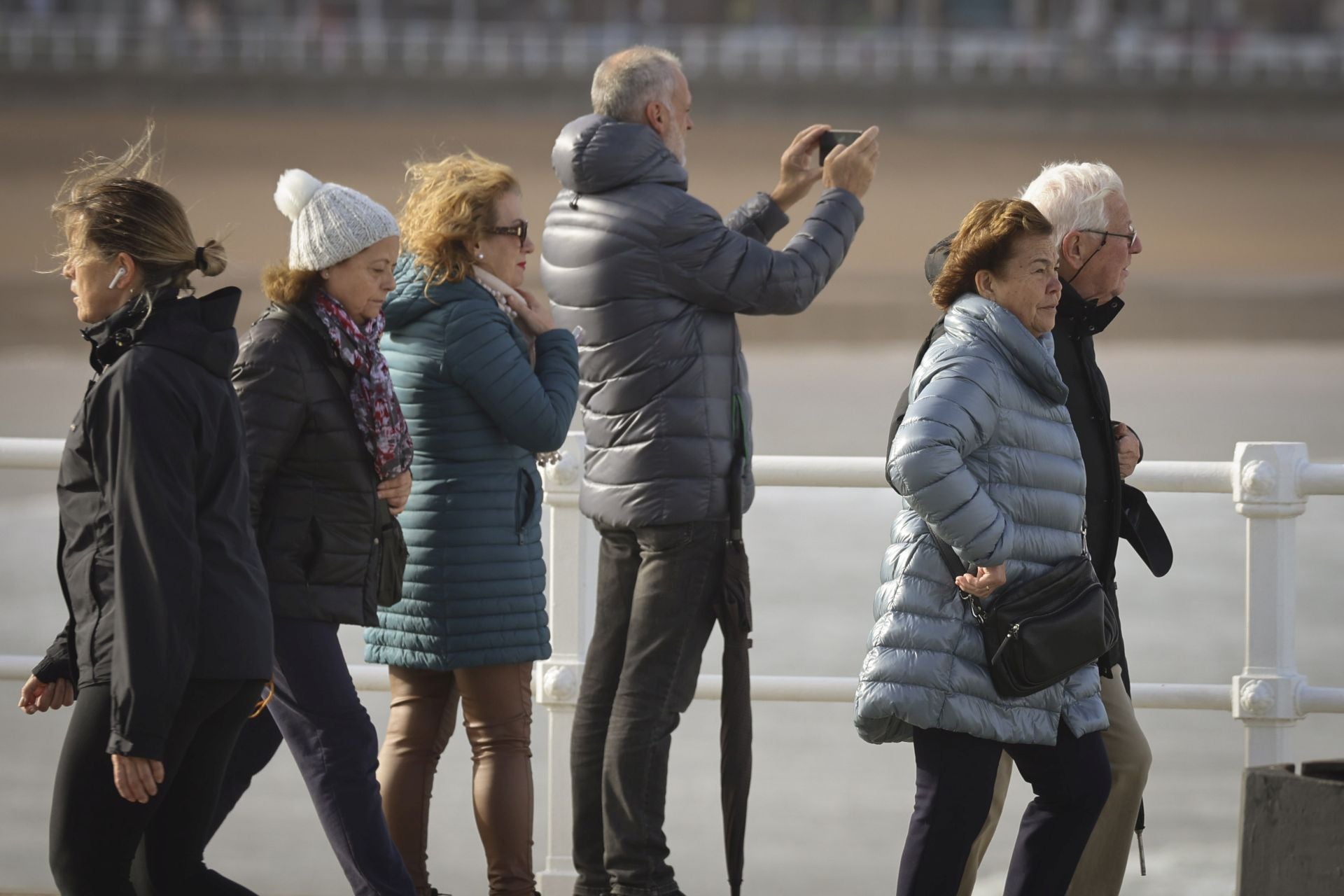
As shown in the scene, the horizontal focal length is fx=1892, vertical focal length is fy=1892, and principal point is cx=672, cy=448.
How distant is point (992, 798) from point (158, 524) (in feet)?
4.03

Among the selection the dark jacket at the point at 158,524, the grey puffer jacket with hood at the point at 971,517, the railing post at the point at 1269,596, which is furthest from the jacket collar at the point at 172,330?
the railing post at the point at 1269,596

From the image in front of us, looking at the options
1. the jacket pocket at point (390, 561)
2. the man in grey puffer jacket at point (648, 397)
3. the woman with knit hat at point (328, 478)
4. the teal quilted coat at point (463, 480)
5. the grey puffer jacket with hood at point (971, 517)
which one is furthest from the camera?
the man in grey puffer jacket at point (648, 397)

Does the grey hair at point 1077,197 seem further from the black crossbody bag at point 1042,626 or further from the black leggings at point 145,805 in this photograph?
the black leggings at point 145,805

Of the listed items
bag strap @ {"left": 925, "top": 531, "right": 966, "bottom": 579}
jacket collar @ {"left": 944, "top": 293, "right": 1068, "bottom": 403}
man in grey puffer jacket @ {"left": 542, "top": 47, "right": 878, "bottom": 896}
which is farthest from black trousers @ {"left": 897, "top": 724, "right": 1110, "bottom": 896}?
man in grey puffer jacket @ {"left": 542, "top": 47, "right": 878, "bottom": 896}

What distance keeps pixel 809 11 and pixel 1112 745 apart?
45.7 metres

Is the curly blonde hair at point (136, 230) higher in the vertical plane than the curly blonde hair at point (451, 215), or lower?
higher

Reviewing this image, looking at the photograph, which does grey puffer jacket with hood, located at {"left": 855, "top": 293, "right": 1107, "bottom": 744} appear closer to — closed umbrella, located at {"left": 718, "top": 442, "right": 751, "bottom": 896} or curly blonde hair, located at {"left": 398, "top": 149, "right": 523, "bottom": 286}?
closed umbrella, located at {"left": 718, "top": 442, "right": 751, "bottom": 896}

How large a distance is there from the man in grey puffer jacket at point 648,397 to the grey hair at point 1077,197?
0.39 metres

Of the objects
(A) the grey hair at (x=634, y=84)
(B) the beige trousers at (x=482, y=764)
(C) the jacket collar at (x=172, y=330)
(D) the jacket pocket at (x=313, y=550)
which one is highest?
(A) the grey hair at (x=634, y=84)

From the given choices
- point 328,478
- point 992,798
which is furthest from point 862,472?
point 328,478

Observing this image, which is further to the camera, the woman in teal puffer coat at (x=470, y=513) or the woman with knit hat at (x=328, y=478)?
the woman in teal puffer coat at (x=470, y=513)

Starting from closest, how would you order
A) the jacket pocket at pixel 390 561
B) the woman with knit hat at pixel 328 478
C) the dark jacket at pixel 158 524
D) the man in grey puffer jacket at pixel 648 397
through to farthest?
1. the dark jacket at pixel 158 524
2. the woman with knit hat at pixel 328 478
3. the jacket pocket at pixel 390 561
4. the man in grey puffer jacket at pixel 648 397

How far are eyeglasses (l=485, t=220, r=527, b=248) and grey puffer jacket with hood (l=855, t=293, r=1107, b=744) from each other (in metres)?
0.76

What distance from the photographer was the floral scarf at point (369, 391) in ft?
8.83
